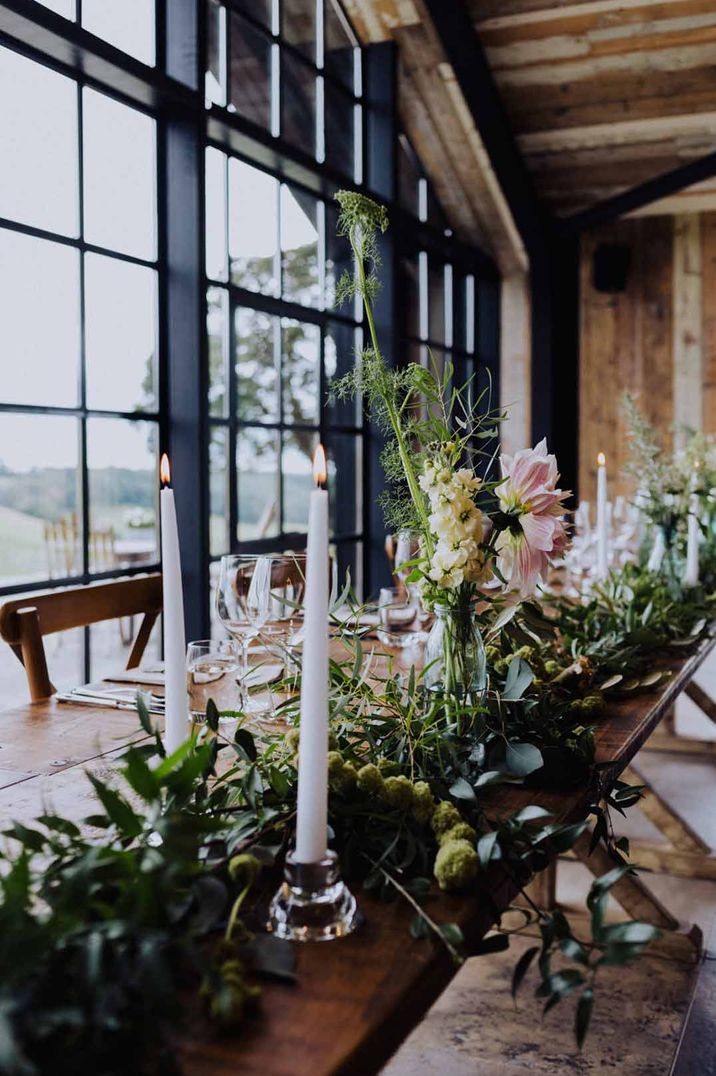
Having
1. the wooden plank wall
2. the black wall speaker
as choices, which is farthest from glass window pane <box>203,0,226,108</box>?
the wooden plank wall

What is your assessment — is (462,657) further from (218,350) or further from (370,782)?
(218,350)

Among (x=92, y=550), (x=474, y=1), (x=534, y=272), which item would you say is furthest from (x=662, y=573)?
(x=534, y=272)

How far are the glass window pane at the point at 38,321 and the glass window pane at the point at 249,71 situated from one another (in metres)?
1.15

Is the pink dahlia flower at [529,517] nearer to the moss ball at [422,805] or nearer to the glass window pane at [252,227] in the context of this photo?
the moss ball at [422,805]

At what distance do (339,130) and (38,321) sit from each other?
220 cm

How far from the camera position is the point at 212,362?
3607 millimetres

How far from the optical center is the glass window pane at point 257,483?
3.80m

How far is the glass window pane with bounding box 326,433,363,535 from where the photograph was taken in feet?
15.3

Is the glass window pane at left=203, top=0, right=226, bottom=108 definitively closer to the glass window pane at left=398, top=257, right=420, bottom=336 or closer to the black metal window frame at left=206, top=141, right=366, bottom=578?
the black metal window frame at left=206, top=141, right=366, bottom=578

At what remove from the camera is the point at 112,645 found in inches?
127

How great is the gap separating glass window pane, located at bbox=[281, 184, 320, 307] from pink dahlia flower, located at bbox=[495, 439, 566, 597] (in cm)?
296

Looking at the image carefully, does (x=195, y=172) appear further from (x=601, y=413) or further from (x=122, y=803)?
(x=601, y=413)

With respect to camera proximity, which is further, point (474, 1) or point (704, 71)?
point (704, 71)

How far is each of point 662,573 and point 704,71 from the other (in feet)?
10.7
